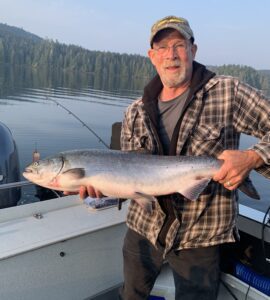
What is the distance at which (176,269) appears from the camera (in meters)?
3.18

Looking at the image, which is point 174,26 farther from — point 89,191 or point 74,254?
point 74,254

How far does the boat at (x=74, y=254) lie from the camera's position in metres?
3.55

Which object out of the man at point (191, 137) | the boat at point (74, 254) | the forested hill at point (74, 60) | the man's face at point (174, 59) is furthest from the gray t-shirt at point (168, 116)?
the forested hill at point (74, 60)

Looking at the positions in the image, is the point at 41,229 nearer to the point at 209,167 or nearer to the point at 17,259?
Answer: the point at 17,259

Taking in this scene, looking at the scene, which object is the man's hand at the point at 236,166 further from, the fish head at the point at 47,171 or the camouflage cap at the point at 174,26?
the fish head at the point at 47,171

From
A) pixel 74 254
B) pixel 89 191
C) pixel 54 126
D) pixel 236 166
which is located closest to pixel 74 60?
pixel 54 126

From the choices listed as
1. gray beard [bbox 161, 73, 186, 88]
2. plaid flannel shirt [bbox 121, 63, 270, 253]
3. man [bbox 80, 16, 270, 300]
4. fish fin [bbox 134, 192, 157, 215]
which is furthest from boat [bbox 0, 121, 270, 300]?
gray beard [bbox 161, 73, 186, 88]

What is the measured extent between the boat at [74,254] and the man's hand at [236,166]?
5.08 feet

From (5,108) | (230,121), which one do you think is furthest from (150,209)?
(5,108)

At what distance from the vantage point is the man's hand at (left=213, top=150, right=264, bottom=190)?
2.71 m

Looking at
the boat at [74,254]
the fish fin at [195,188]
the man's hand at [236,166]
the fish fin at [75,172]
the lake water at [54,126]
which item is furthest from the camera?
the lake water at [54,126]

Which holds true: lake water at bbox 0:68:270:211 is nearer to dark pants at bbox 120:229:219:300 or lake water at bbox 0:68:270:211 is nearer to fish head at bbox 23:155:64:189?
fish head at bbox 23:155:64:189

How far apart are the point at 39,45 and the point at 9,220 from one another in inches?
4687

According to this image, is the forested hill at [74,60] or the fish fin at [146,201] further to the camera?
the forested hill at [74,60]
